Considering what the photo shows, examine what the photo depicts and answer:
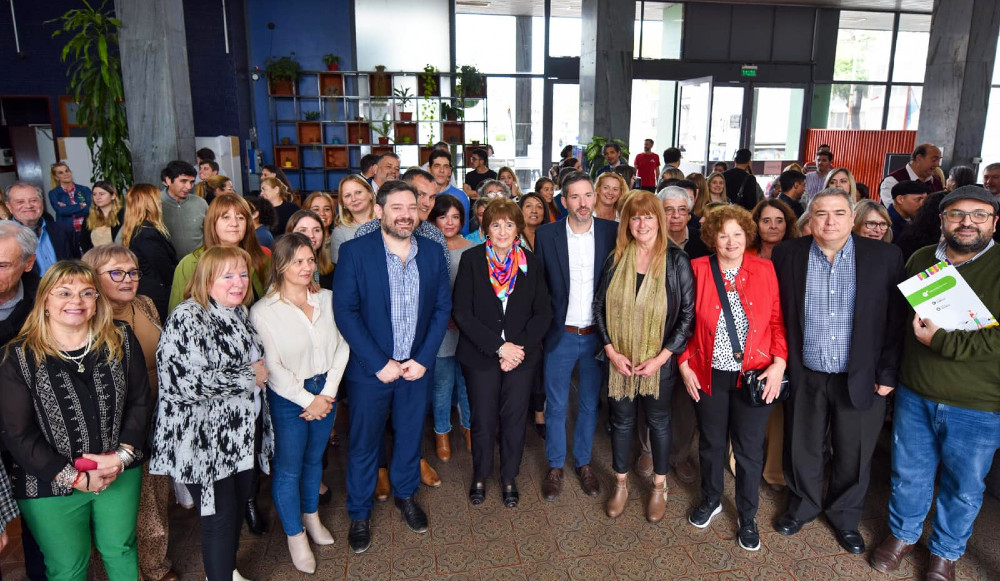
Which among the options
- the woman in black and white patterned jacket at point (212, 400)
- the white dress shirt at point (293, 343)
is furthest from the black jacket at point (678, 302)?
the woman in black and white patterned jacket at point (212, 400)

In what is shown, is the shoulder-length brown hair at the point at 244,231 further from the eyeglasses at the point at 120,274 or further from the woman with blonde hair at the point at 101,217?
the woman with blonde hair at the point at 101,217

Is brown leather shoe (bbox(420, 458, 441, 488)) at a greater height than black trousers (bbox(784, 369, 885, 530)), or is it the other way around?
black trousers (bbox(784, 369, 885, 530))

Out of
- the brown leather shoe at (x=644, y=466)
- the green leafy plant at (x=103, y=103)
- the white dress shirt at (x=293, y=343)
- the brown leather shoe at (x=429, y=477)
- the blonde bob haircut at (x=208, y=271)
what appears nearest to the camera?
the blonde bob haircut at (x=208, y=271)

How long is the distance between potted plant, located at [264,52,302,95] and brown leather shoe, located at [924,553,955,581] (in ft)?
36.9

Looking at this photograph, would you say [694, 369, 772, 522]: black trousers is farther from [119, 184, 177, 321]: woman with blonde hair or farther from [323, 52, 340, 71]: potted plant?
[323, 52, 340, 71]: potted plant

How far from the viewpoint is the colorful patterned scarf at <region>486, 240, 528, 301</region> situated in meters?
3.21

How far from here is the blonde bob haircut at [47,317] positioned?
84.0 inches

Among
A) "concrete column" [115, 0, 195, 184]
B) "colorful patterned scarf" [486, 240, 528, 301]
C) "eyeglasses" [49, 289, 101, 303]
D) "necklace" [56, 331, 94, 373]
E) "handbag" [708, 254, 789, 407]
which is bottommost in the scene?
"handbag" [708, 254, 789, 407]

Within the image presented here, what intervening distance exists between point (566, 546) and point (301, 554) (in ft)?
4.17

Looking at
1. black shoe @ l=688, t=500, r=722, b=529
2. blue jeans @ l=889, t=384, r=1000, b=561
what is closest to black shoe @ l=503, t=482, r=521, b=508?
black shoe @ l=688, t=500, r=722, b=529

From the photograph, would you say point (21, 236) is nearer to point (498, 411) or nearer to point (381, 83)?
point (498, 411)

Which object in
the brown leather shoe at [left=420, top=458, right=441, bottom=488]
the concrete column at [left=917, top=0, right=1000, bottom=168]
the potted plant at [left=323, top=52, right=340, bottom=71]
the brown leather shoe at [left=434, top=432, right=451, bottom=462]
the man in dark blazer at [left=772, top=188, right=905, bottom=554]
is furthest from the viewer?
the potted plant at [left=323, top=52, right=340, bottom=71]

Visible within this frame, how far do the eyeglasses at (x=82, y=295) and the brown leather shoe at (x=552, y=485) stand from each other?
2.42 meters

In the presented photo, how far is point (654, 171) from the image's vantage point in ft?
33.0
